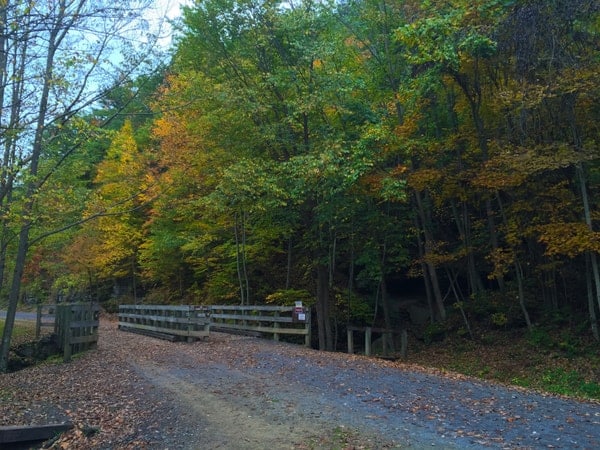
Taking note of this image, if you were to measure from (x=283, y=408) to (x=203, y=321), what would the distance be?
797 centimetres

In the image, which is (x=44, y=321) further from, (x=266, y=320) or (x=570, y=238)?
(x=570, y=238)

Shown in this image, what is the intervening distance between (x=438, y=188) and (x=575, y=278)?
15.2 feet

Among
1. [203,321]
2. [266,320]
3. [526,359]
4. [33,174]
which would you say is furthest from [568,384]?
[33,174]

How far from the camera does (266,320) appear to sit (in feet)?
50.8

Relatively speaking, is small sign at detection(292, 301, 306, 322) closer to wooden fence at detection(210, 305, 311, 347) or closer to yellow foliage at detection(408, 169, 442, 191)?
wooden fence at detection(210, 305, 311, 347)

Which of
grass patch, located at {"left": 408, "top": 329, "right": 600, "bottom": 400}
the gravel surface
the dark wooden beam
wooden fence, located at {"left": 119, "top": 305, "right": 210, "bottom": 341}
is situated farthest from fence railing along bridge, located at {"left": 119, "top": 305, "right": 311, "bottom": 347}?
the dark wooden beam

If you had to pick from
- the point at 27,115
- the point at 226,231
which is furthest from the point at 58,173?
the point at 226,231

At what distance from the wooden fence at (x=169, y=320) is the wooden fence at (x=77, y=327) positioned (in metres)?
2.28

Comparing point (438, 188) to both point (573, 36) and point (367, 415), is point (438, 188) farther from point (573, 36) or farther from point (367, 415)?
point (367, 415)

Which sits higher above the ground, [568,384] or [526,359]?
[526,359]

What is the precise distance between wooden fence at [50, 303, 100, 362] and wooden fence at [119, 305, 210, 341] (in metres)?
2.28

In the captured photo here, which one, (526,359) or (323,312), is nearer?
(526,359)

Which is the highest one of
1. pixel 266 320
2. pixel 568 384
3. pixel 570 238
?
pixel 570 238

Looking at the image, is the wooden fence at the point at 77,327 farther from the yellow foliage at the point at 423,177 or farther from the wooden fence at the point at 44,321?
the yellow foliage at the point at 423,177
